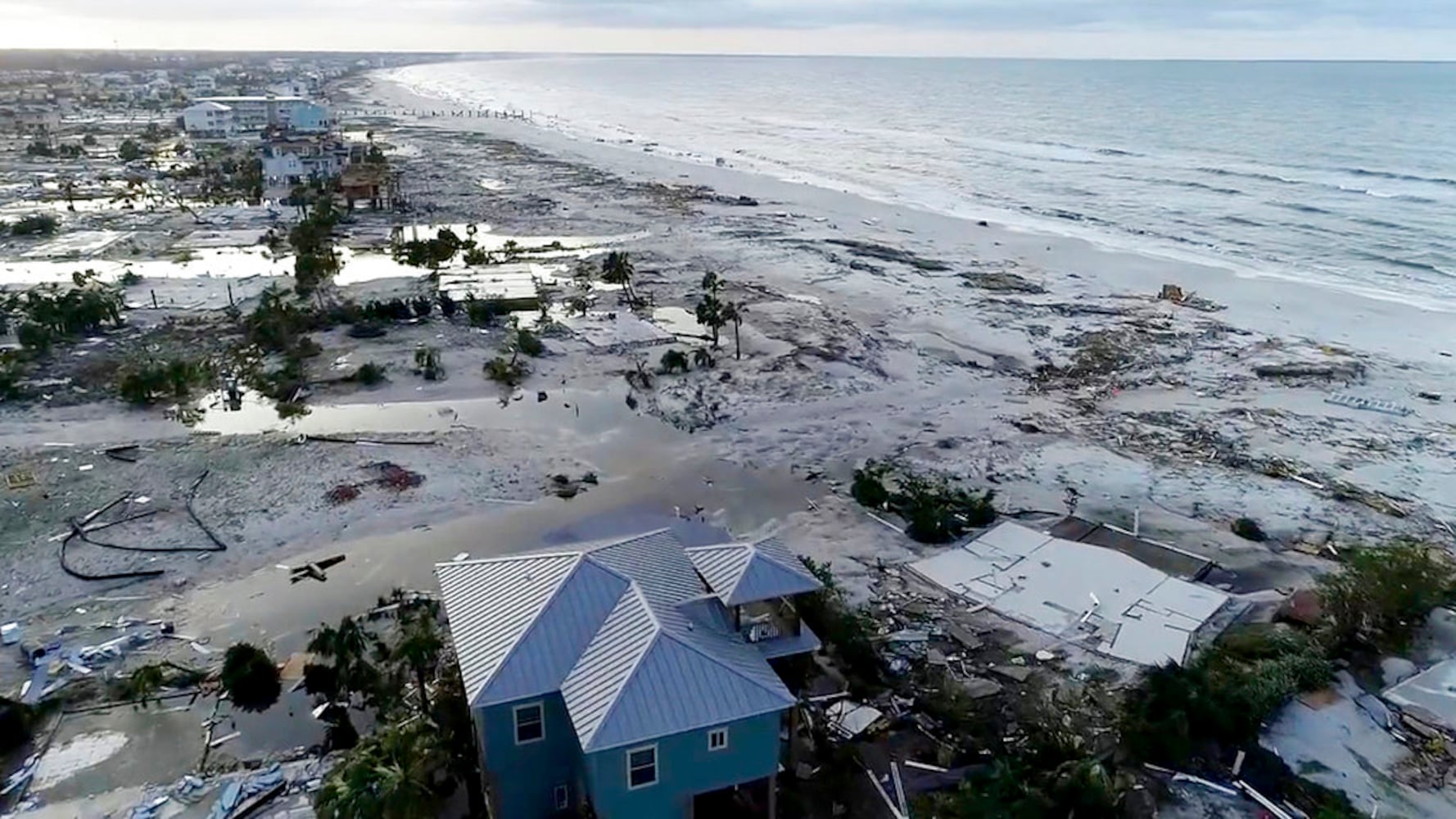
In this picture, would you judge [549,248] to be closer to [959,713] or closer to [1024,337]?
[1024,337]

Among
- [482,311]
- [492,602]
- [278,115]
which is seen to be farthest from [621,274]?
[278,115]

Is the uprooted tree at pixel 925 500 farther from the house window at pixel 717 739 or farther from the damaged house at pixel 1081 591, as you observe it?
Answer: the house window at pixel 717 739

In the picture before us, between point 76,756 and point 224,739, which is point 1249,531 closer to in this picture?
point 224,739

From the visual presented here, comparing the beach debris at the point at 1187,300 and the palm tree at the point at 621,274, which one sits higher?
the beach debris at the point at 1187,300

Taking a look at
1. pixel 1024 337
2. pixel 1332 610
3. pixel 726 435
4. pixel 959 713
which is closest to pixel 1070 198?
pixel 1024 337

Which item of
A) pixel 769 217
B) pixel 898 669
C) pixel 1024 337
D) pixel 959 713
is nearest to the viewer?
pixel 959 713

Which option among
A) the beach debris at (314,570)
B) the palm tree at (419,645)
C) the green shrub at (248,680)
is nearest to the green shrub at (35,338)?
the beach debris at (314,570)
